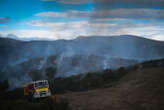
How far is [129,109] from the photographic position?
11805mm

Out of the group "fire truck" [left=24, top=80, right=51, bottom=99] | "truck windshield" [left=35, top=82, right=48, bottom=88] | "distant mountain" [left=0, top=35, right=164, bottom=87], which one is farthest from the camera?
"distant mountain" [left=0, top=35, right=164, bottom=87]

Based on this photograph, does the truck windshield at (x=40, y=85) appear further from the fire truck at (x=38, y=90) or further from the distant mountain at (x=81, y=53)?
the distant mountain at (x=81, y=53)

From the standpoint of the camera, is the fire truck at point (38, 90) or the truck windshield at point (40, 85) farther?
the truck windshield at point (40, 85)

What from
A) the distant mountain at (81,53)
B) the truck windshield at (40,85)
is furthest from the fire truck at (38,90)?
the distant mountain at (81,53)

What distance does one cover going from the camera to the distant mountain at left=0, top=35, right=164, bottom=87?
47656mm

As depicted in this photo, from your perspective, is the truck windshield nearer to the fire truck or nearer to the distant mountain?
the fire truck

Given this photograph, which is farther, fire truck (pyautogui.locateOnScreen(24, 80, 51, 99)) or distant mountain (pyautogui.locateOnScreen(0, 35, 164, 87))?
distant mountain (pyautogui.locateOnScreen(0, 35, 164, 87))

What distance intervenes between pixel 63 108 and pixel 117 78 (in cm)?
1678

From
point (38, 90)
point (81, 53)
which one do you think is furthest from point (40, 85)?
point (81, 53)

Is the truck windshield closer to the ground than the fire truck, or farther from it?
farther from it

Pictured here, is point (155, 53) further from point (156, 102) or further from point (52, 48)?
point (156, 102)

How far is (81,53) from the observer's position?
58750 millimetres

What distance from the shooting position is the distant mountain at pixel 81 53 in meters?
47.7

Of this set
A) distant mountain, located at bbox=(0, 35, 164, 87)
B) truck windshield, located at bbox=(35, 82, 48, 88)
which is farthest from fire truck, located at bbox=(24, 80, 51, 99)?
distant mountain, located at bbox=(0, 35, 164, 87)
